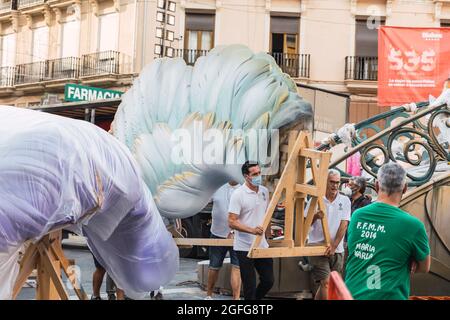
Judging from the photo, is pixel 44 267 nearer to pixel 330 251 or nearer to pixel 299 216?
pixel 299 216

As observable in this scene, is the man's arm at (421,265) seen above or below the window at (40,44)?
below

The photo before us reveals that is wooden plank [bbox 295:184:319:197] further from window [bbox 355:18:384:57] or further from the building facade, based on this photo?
window [bbox 355:18:384:57]

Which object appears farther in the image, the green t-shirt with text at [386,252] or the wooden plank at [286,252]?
the wooden plank at [286,252]

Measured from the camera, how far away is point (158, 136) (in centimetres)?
628

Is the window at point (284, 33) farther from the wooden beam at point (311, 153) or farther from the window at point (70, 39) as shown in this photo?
the wooden beam at point (311, 153)

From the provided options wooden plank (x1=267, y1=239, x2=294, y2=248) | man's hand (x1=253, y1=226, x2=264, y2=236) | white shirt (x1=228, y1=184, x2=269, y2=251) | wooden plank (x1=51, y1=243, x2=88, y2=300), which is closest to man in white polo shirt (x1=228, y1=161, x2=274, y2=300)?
white shirt (x1=228, y1=184, x2=269, y2=251)

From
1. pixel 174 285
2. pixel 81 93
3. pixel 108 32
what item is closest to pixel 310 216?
pixel 174 285

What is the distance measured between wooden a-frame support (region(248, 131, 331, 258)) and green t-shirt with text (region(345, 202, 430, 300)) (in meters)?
1.98

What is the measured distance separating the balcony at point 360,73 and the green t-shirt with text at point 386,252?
2066cm

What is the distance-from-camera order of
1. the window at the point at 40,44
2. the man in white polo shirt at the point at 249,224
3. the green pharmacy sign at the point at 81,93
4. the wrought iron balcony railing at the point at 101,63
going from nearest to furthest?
the man in white polo shirt at the point at 249,224 → the green pharmacy sign at the point at 81,93 → the wrought iron balcony railing at the point at 101,63 → the window at the point at 40,44

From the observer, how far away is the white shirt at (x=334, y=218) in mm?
6438

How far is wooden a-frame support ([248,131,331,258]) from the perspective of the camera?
18.9 feet

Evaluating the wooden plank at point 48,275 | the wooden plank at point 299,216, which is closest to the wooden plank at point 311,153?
the wooden plank at point 299,216

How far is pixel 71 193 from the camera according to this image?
3.78 m
